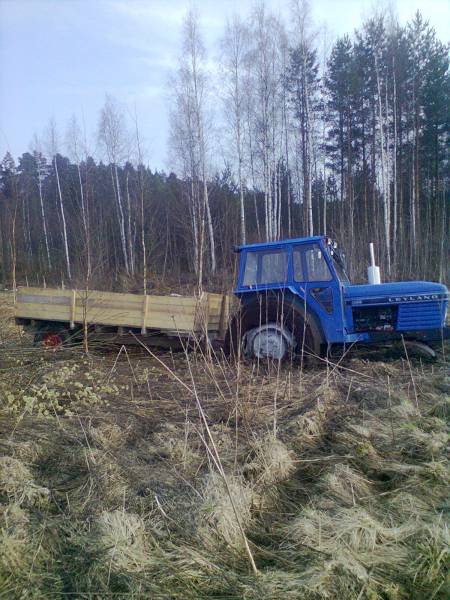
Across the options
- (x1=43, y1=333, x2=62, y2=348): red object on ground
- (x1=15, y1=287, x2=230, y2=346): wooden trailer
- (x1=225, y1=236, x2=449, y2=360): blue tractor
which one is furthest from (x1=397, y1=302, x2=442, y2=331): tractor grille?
(x1=43, y1=333, x2=62, y2=348): red object on ground

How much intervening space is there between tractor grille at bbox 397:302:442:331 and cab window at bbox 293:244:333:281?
123 cm

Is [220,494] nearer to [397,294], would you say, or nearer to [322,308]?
[322,308]

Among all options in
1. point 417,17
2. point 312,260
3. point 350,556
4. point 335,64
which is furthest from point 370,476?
point 417,17

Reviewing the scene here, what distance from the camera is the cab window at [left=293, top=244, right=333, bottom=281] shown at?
6.98 m

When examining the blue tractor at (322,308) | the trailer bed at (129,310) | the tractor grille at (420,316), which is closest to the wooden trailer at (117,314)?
the trailer bed at (129,310)

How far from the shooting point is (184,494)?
293 cm

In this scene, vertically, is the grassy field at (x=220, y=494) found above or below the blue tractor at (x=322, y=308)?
below

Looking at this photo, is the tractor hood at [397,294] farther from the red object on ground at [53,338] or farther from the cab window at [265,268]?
the red object on ground at [53,338]

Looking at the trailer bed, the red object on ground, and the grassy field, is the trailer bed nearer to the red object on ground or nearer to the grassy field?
the red object on ground

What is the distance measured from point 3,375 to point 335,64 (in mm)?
24125

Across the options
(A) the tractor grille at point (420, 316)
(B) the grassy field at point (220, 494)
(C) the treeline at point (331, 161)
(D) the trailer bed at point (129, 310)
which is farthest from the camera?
(C) the treeline at point (331, 161)

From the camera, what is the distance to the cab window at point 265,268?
7.16 m

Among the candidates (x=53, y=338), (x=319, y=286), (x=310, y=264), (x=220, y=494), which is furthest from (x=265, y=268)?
(x=220, y=494)

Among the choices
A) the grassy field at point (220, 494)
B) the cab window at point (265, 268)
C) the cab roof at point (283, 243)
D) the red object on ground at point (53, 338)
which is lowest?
the grassy field at point (220, 494)
